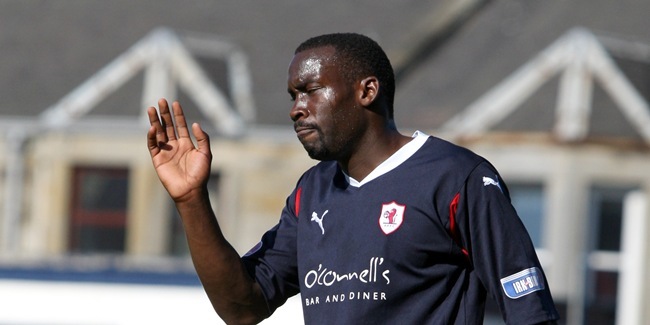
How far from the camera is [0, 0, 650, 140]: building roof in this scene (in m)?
15.5

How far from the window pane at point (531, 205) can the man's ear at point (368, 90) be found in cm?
1104

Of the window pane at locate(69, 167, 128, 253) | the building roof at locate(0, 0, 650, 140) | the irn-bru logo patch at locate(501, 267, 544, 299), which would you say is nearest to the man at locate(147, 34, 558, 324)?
the irn-bru logo patch at locate(501, 267, 544, 299)

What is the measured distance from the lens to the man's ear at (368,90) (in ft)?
12.5

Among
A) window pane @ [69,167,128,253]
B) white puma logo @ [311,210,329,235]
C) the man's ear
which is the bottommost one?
white puma logo @ [311,210,329,235]

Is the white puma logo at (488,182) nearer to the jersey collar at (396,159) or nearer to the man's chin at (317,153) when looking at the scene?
the jersey collar at (396,159)

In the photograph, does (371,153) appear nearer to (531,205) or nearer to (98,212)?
(531,205)

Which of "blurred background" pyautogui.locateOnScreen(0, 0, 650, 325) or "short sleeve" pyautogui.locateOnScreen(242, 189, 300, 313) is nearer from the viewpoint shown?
"short sleeve" pyautogui.locateOnScreen(242, 189, 300, 313)

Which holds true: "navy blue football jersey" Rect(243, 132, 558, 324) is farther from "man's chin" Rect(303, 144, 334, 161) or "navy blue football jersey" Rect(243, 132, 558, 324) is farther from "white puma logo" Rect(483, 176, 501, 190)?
"man's chin" Rect(303, 144, 334, 161)

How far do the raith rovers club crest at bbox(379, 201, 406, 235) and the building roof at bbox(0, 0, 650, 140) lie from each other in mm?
11143

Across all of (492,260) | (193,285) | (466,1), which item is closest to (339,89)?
(492,260)

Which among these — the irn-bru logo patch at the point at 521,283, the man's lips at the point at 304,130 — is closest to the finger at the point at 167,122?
the man's lips at the point at 304,130

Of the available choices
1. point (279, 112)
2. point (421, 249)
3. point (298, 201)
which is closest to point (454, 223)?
point (421, 249)

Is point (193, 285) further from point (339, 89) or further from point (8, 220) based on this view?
point (8, 220)

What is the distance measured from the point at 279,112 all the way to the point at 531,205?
Result: 3.50 meters
